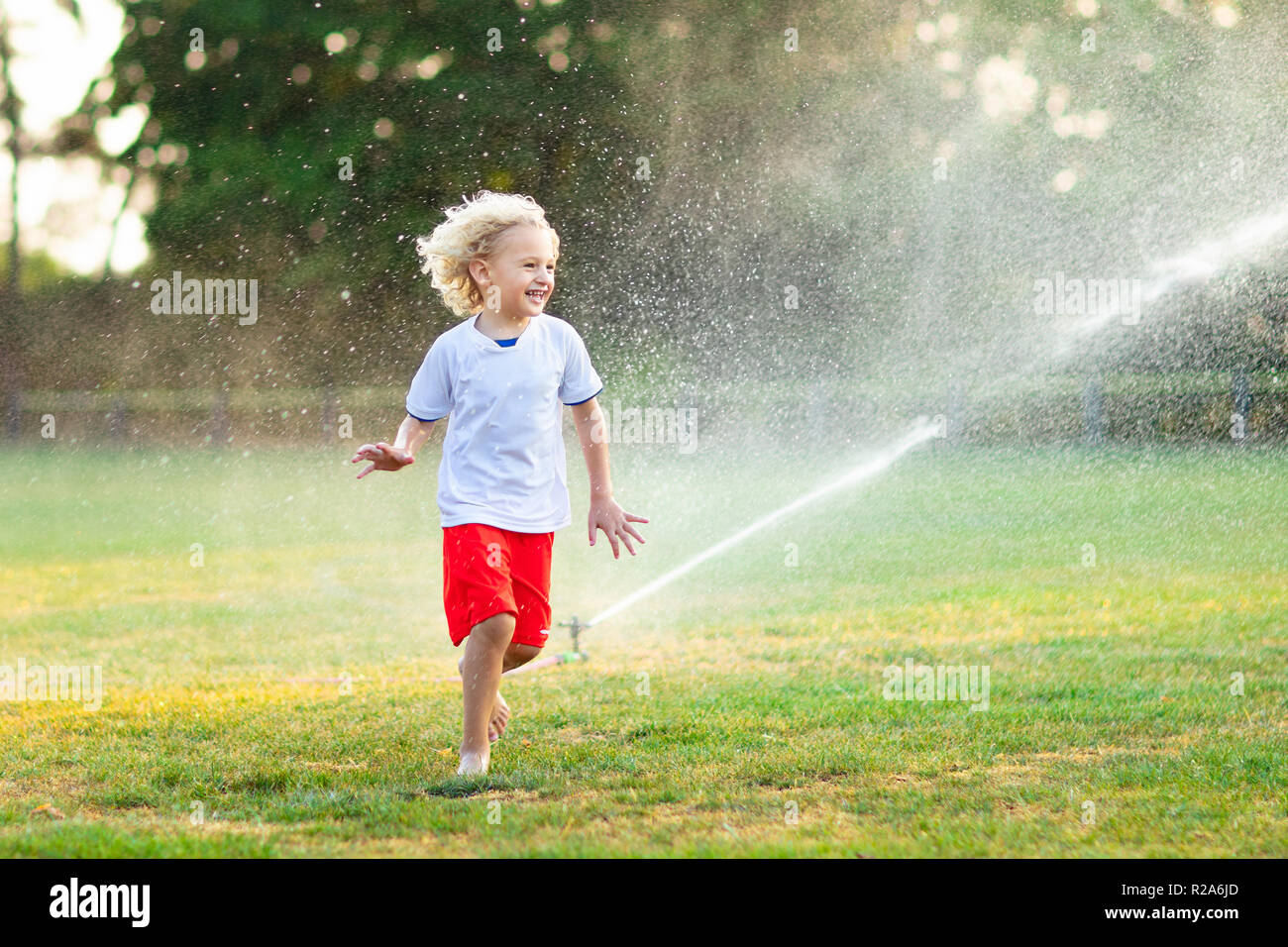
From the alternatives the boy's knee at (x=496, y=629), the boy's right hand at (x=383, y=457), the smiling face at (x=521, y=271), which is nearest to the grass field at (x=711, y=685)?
the boy's knee at (x=496, y=629)

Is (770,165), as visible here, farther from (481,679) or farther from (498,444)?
(481,679)

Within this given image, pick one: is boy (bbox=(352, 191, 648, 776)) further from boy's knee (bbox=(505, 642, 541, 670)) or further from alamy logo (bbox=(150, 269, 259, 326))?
alamy logo (bbox=(150, 269, 259, 326))

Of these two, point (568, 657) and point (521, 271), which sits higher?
point (521, 271)

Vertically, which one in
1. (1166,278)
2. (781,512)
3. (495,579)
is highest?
(1166,278)

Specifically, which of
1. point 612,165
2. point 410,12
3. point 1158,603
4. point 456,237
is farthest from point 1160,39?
point 456,237

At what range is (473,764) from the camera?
172 inches

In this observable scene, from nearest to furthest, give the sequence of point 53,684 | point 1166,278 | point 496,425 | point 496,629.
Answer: point 496,629
point 496,425
point 53,684
point 1166,278

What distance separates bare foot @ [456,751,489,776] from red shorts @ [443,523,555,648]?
0.38m

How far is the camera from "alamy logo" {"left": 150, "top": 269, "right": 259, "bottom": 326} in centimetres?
1983

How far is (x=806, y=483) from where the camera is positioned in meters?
13.0

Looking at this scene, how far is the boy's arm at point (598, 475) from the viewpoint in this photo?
4.66 metres

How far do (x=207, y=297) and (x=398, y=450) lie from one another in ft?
53.7

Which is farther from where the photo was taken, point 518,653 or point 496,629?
point 518,653

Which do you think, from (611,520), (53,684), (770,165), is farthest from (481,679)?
(770,165)
